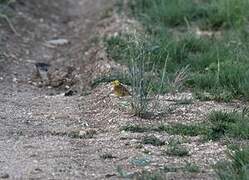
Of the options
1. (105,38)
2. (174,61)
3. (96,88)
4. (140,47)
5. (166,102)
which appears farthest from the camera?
(105,38)

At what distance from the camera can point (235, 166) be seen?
441 cm

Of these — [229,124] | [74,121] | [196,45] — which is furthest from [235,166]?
[196,45]

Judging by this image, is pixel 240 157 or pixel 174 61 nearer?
pixel 240 157

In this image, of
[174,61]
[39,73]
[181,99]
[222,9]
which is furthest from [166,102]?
[222,9]

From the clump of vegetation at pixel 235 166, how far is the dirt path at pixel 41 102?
71cm

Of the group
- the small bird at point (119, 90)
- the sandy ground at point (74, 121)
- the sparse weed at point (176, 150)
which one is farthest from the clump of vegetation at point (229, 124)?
the small bird at point (119, 90)

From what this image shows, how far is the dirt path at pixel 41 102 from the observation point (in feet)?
15.1

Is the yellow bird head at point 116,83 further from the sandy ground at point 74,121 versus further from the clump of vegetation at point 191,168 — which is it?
the clump of vegetation at point 191,168

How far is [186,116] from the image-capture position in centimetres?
557

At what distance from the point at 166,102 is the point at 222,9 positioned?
104 inches

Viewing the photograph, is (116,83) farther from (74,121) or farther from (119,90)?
(74,121)

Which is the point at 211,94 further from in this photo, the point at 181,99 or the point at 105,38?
the point at 105,38

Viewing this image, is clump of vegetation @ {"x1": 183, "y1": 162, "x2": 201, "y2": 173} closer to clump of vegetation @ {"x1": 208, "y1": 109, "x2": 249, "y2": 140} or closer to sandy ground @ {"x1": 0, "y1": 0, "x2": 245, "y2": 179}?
sandy ground @ {"x1": 0, "y1": 0, "x2": 245, "y2": 179}

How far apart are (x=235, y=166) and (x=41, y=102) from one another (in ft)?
7.52
